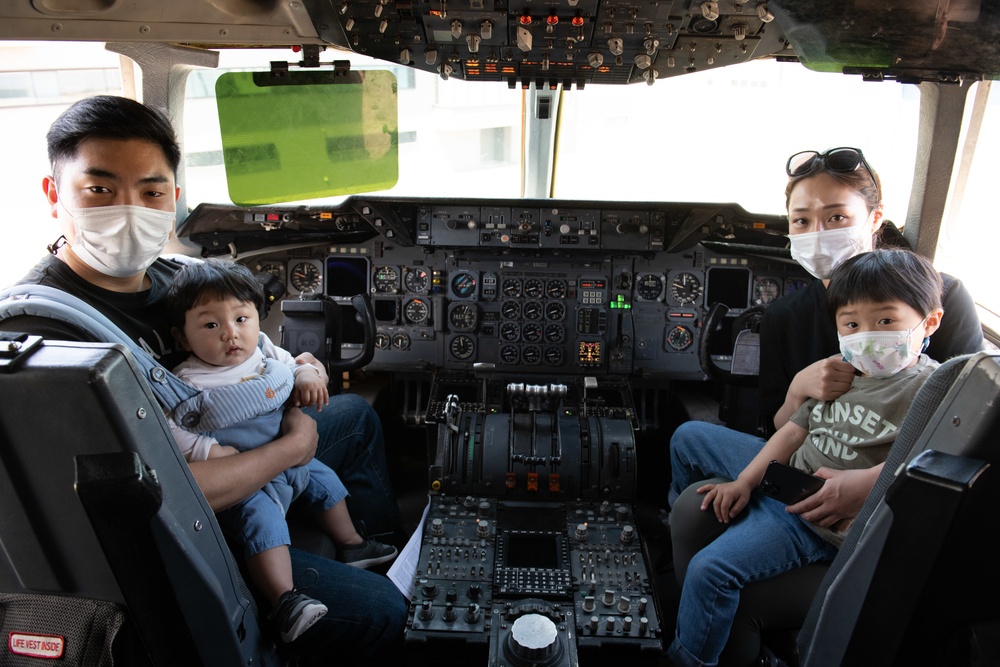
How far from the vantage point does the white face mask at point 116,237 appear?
5.53 feet

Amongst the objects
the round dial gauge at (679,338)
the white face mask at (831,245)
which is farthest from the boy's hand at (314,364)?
the round dial gauge at (679,338)

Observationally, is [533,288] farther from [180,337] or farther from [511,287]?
[180,337]

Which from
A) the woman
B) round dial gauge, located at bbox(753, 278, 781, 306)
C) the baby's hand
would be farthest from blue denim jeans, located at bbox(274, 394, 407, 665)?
round dial gauge, located at bbox(753, 278, 781, 306)

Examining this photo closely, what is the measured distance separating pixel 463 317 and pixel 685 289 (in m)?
1.18

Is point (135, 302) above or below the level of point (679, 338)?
above

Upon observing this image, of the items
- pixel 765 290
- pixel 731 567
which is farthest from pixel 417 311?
pixel 731 567

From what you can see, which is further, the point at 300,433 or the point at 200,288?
the point at 300,433

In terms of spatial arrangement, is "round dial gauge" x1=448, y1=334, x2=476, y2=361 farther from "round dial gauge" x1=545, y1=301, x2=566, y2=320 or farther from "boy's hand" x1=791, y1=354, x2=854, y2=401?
"boy's hand" x1=791, y1=354, x2=854, y2=401

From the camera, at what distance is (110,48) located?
2.89 meters

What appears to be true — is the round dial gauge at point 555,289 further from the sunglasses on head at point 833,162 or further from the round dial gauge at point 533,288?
the sunglasses on head at point 833,162

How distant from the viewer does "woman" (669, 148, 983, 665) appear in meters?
1.80

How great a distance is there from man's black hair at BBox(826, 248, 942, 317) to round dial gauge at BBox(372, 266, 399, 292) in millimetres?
2273

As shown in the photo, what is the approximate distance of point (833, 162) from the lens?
2107mm

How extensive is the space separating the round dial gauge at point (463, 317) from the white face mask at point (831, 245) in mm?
1673
